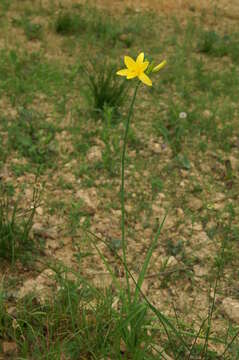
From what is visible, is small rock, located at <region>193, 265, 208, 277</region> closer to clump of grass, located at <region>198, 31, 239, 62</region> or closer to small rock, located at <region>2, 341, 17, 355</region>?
small rock, located at <region>2, 341, 17, 355</region>

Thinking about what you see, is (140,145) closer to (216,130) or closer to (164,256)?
(216,130)

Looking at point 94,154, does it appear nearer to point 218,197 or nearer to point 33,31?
point 218,197

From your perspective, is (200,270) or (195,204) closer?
(200,270)

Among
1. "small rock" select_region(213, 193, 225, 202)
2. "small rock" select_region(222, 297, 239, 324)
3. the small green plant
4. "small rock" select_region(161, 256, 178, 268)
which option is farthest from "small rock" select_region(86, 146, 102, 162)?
the small green plant

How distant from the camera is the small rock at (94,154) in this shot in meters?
2.82

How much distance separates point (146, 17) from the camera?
439cm

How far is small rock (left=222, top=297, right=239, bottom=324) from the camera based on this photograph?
2.06 m

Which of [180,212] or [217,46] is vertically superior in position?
[217,46]

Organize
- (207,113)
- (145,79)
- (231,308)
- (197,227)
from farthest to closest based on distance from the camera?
(207,113), (197,227), (231,308), (145,79)

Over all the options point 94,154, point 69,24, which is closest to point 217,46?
point 69,24

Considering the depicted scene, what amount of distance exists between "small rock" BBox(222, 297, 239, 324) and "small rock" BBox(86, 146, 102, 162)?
110 centimetres

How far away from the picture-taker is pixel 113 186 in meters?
2.67

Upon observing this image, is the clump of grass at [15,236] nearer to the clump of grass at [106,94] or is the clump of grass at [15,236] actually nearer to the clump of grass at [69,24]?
the clump of grass at [106,94]

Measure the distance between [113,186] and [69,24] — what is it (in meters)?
1.81
